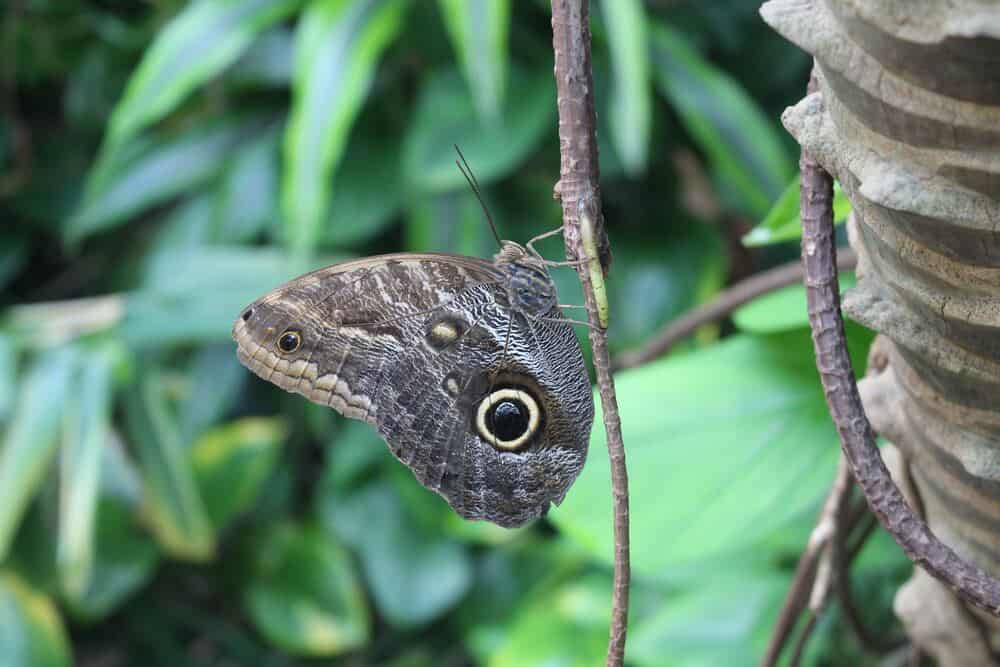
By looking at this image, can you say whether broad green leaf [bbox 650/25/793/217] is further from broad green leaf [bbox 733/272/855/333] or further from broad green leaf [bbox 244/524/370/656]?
broad green leaf [bbox 244/524/370/656]

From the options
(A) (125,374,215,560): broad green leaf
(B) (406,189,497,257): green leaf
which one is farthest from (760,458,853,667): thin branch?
(A) (125,374,215,560): broad green leaf

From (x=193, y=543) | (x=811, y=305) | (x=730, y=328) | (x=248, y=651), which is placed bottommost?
(x=248, y=651)

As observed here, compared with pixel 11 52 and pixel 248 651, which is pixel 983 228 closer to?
pixel 248 651

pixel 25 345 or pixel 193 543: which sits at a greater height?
pixel 25 345

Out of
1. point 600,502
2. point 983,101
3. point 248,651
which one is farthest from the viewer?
point 248,651

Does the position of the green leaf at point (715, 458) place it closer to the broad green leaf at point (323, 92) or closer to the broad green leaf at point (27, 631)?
the broad green leaf at point (323, 92)

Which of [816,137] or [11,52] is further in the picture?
[11,52]

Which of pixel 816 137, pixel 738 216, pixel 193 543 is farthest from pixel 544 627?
pixel 816 137

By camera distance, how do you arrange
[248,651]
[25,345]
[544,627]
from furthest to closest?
1. [248,651]
2. [25,345]
3. [544,627]
